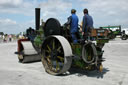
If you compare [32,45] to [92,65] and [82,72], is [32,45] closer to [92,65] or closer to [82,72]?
[82,72]

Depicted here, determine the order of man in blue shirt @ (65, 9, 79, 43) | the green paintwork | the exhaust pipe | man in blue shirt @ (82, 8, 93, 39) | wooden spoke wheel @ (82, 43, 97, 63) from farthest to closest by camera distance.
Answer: the exhaust pipe < man in blue shirt @ (65, 9, 79, 43) < man in blue shirt @ (82, 8, 93, 39) < the green paintwork < wooden spoke wheel @ (82, 43, 97, 63)

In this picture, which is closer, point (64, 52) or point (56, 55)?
point (64, 52)

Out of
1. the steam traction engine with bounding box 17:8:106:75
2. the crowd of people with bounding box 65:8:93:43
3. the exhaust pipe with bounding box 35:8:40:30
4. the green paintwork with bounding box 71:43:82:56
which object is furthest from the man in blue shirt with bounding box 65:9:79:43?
the exhaust pipe with bounding box 35:8:40:30

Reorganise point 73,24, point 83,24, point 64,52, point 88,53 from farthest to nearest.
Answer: point 73,24 → point 83,24 → point 88,53 → point 64,52

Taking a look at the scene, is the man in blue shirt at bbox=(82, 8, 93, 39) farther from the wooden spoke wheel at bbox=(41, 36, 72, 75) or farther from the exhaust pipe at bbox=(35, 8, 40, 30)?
the exhaust pipe at bbox=(35, 8, 40, 30)

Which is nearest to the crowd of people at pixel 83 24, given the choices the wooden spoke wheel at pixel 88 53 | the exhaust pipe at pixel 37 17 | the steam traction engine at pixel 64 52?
the steam traction engine at pixel 64 52

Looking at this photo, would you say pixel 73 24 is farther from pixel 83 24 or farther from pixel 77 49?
pixel 77 49

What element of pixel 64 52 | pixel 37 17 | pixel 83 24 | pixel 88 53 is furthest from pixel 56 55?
pixel 37 17

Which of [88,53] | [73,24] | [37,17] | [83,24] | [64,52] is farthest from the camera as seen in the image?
[37,17]

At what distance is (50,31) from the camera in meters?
5.70

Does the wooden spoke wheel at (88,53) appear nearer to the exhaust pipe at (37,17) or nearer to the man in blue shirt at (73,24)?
the man in blue shirt at (73,24)

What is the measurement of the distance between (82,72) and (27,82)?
72.1 inches

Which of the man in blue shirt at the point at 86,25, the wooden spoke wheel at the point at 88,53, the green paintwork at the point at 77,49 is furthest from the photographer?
the man in blue shirt at the point at 86,25

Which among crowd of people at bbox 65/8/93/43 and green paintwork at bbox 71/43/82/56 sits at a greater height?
crowd of people at bbox 65/8/93/43
